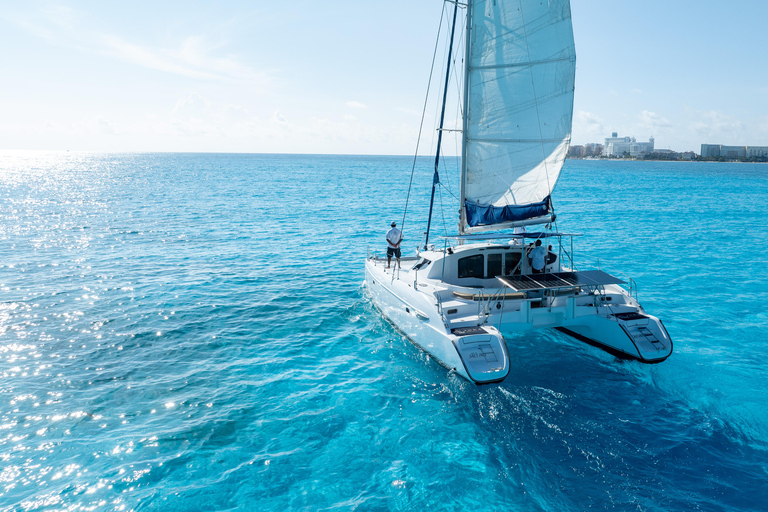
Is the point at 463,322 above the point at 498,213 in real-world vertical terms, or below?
below

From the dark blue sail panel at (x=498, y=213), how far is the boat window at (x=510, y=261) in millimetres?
1159

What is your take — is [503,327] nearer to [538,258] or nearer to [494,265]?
[494,265]

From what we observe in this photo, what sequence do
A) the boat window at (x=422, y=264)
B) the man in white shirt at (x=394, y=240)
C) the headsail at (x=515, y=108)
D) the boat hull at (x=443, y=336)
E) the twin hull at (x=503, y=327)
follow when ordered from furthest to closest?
the man in white shirt at (x=394, y=240) < the boat window at (x=422, y=264) < the headsail at (x=515, y=108) < the twin hull at (x=503, y=327) < the boat hull at (x=443, y=336)

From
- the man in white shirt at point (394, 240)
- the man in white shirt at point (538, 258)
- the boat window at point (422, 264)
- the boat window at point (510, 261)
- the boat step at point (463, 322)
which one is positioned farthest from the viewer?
the man in white shirt at point (394, 240)

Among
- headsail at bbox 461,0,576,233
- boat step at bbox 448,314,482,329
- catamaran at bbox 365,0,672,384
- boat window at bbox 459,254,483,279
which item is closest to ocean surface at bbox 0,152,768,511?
catamaran at bbox 365,0,672,384

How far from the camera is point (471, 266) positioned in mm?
14383

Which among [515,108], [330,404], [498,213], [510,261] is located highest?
[515,108]

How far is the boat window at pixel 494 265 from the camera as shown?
1442 cm

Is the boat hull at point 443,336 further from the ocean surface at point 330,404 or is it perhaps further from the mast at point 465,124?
the mast at point 465,124

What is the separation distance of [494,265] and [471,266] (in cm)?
72

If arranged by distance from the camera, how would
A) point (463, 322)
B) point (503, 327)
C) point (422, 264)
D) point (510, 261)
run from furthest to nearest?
1. point (422, 264)
2. point (510, 261)
3. point (503, 327)
4. point (463, 322)

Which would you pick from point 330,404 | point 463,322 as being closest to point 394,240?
point 463,322

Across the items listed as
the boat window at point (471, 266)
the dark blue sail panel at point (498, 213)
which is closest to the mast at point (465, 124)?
the dark blue sail panel at point (498, 213)

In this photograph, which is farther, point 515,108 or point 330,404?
point 515,108
